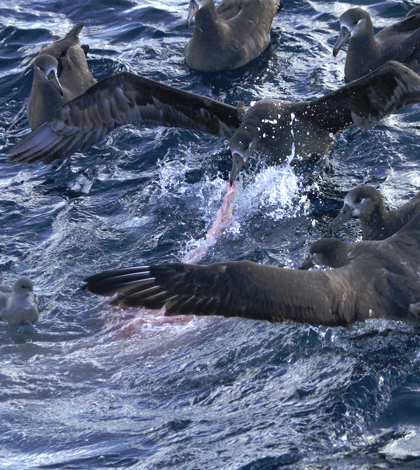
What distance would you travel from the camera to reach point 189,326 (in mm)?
6852

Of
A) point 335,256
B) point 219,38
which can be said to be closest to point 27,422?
point 335,256

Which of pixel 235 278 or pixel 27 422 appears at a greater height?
pixel 235 278

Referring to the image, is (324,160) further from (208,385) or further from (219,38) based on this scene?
(208,385)

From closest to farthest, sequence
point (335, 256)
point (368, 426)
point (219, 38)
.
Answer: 1. point (368, 426)
2. point (335, 256)
3. point (219, 38)

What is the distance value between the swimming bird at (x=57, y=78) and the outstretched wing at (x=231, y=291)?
4793 mm

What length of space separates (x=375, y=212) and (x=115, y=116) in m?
3.97

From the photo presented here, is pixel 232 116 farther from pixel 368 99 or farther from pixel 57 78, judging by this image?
pixel 57 78

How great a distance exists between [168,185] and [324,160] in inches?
83.6

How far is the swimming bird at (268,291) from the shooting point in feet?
17.2

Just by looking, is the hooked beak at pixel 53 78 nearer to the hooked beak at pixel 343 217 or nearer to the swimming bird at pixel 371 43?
the swimming bird at pixel 371 43

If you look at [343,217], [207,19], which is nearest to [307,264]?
[343,217]

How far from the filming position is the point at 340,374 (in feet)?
18.7

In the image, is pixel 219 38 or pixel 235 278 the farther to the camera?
pixel 219 38

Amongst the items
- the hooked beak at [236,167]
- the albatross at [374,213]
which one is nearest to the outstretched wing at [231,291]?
the albatross at [374,213]
